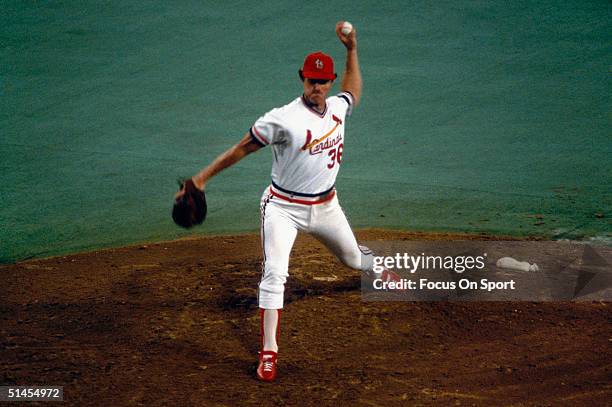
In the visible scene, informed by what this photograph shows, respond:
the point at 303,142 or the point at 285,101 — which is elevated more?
the point at 285,101

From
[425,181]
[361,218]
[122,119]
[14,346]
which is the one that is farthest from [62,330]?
[122,119]

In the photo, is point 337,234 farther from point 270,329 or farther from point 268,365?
point 268,365

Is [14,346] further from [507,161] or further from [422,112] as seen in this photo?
[422,112]

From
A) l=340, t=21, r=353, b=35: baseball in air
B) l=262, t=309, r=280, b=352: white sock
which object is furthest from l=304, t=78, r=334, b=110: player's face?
l=262, t=309, r=280, b=352: white sock

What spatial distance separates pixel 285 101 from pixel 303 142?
19.4 ft

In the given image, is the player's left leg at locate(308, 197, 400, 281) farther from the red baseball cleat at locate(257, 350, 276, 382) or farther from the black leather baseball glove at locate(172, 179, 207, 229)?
the red baseball cleat at locate(257, 350, 276, 382)

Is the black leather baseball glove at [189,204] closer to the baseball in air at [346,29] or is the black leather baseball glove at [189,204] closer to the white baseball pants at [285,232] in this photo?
the white baseball pants at [285,232]

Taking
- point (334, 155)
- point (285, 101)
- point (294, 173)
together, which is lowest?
point (294, 173)

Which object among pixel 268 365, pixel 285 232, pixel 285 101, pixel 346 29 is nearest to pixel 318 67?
pixel 346 29

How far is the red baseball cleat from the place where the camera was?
17.3ft

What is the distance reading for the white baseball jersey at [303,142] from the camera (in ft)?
17.5

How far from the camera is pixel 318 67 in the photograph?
210 inches

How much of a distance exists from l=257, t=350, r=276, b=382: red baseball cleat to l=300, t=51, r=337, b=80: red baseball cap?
1793 millimetres

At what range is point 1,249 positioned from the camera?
7914 millimetres
